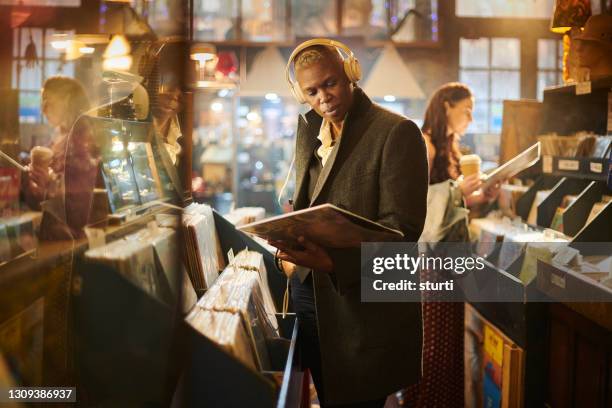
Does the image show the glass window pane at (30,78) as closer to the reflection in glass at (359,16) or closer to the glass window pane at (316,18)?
the glass window pane at (316,18)

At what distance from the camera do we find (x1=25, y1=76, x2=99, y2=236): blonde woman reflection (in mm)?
1065

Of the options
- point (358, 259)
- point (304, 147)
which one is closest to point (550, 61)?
point (304, 147)

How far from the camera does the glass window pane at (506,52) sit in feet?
22.7

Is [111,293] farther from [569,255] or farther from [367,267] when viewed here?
[569,255]

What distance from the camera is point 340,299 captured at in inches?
68.3

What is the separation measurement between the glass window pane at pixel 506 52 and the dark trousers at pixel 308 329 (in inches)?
229

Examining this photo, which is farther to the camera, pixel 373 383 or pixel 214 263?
pixel 214 263

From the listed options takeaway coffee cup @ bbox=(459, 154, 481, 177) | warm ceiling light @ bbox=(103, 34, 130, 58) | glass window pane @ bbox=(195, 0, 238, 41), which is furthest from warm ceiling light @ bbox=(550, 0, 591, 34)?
glass window pane @ bbox=(195, 0, 238, 41)

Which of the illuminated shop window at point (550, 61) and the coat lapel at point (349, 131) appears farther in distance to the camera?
the illuminated shop window at point (550, 61)

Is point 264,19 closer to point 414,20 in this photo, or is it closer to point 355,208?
point 414,20

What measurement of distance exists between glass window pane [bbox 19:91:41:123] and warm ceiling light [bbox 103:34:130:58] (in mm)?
244

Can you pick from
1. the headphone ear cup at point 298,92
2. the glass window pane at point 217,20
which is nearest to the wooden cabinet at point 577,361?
the headphone ear cup at point 298,92

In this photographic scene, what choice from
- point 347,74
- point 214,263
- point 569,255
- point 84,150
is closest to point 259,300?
point 214,263

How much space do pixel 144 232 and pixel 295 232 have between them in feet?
1.27
